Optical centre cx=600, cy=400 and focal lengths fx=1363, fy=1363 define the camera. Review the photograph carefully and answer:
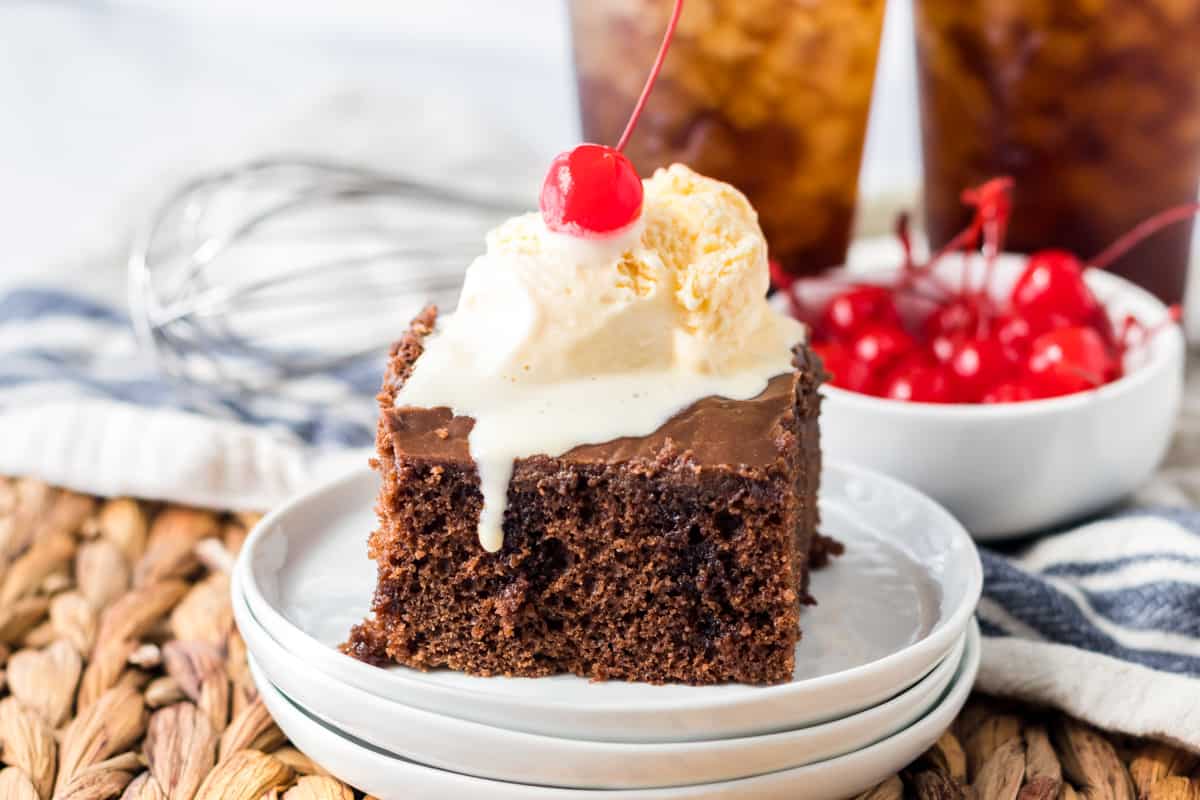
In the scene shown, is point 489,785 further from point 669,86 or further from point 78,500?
point 669,86

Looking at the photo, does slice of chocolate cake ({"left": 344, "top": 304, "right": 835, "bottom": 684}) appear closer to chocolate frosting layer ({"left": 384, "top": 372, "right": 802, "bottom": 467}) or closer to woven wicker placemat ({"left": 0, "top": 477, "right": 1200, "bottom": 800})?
chocolate frosting layer ({"left": 384, "top": 372, "right": 802, "bottom": 467})

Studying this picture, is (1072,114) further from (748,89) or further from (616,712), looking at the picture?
(616,712)

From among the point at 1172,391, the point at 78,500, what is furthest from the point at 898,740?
the point at 78,500

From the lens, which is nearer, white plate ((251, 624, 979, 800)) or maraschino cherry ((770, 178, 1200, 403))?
white plate ((251, 624, 979, 800))

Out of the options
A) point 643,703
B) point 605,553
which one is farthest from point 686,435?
point 643,703

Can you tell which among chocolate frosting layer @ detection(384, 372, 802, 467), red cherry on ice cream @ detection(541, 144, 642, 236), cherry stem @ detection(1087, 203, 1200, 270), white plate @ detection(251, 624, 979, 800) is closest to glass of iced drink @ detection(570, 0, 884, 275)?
cherry stem @ detection(1087, 203, 1200, 270)

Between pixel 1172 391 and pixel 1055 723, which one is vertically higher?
pixel 1172 391

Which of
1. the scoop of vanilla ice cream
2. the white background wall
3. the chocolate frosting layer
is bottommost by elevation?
the white background wall
